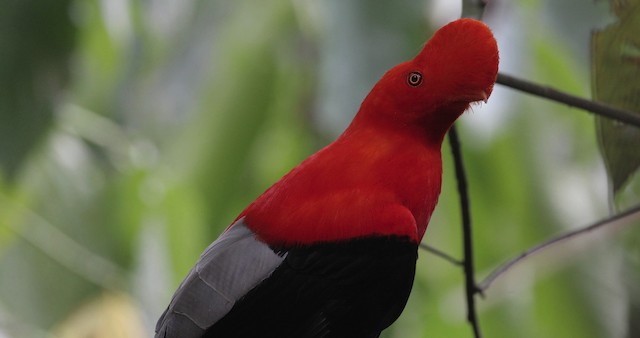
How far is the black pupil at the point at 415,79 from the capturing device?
892 millimetres

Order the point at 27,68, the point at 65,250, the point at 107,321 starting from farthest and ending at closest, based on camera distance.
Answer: the point at 65,250 → the point at 107,321 → the point at 27,68

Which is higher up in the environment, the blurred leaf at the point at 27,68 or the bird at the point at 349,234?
the blurred leaf at the point at 27,68

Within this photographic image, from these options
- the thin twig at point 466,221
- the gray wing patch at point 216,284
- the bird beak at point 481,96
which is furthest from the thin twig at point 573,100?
the gray wing patch at point 216,284

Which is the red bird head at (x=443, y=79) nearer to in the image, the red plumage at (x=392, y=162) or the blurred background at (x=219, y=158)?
the red plumage at (x=392, y=162)

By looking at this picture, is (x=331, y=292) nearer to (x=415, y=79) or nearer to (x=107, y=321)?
(x=415, y=79)

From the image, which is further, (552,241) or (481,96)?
(552,241)

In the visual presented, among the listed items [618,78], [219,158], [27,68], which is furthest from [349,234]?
[219,158]

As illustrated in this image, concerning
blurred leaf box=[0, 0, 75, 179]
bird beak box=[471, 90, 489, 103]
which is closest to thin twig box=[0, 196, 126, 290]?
blurred leaf box=[0, 0, 75, 179]

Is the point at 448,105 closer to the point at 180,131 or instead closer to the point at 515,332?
the point at 515,332

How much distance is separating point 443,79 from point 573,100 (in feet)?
0.79

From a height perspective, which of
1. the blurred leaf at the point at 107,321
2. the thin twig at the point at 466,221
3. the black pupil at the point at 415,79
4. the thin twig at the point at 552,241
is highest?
the blurred leaf at the point at 107,321

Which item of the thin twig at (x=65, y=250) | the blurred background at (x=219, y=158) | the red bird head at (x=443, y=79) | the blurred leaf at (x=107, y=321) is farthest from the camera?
the thin twig at (x=65, y=250)

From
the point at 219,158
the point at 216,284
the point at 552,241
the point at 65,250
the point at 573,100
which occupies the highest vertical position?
the point at 65,250

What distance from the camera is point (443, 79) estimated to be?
0.85 m
